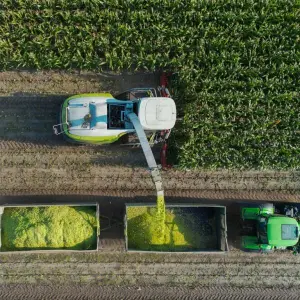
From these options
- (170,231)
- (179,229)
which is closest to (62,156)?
(170,231)

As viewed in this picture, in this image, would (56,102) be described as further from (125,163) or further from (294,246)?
(294,246)

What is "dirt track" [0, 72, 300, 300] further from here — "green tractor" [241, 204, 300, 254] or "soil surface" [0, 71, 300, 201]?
"green tractor" [241, 204, 300, 254]

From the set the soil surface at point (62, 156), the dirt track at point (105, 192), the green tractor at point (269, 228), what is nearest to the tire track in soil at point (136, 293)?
the dirt track at point (105, 192)

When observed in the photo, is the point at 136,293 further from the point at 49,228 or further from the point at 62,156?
the point at 62,156

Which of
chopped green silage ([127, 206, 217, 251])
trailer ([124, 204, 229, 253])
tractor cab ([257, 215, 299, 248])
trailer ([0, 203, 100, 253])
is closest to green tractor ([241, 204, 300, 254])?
tractor cab ([257, 215, 299, 248])

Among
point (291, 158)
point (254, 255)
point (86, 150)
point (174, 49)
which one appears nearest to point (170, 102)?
point (174, 49)

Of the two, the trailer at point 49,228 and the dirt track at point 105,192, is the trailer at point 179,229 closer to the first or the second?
the dirt track at point 105,192
